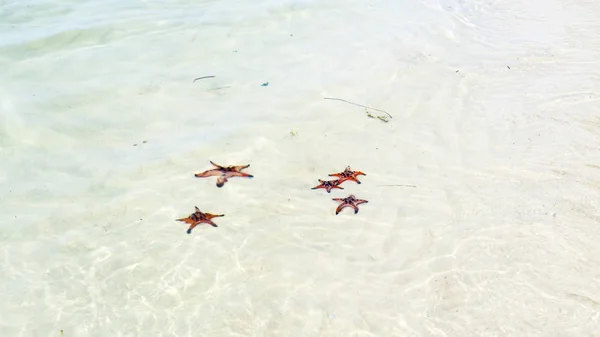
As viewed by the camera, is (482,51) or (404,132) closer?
(404,132)

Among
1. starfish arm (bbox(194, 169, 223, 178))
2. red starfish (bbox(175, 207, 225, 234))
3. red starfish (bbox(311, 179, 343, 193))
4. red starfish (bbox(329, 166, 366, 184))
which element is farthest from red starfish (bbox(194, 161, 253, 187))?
red starfish (bbox(329, 166, 366, 184))

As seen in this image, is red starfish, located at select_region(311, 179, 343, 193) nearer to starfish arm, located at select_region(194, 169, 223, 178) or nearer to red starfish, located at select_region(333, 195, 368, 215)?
red starfish, located at select_region(333, 195, 368, 215)

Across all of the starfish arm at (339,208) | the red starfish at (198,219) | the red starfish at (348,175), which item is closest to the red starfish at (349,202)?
the starfish arm at (339,208)

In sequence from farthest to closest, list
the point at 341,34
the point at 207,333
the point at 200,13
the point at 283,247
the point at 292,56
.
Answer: the point at 200,13
the point at 341,34
the point at 292,56
the point at 283,247
the point at 207,333

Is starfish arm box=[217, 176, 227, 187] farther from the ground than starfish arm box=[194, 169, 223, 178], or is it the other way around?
starfish arm box=[194, 169, 223, 178]

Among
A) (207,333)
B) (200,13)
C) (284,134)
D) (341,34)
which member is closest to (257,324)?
(207,333)

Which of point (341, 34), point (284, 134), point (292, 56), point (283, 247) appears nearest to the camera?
point (283, 247)

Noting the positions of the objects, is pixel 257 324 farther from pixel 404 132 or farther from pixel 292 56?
pixel 292 56

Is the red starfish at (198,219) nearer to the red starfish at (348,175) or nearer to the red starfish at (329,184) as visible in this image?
the red starfish at (329,184)
